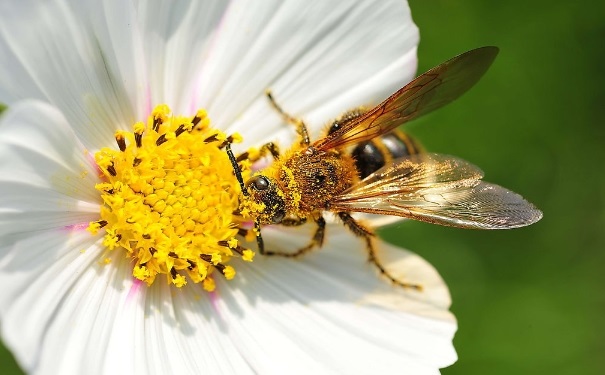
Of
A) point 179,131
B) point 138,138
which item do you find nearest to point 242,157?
point 179,131

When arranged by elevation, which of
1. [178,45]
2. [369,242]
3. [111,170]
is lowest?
[369,242]

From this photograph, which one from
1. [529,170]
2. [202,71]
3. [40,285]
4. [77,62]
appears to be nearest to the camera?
[40,285]

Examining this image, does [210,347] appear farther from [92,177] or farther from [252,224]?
[92,177]

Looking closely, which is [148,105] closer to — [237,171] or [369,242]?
[237,171]

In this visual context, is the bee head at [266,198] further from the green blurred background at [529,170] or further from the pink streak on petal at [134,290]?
the green blurred background at [529,170]

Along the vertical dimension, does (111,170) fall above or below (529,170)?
above

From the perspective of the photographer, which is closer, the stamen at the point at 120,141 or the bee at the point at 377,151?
the stamen at the point at 120,141

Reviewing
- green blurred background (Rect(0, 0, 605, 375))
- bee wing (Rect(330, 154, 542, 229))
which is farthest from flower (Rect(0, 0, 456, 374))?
green blurred background (Rect(0, 0, 605, 375))

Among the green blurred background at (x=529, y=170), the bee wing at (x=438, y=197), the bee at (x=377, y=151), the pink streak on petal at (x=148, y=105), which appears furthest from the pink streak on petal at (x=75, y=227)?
the green blurred background at (x=529, y=170)
